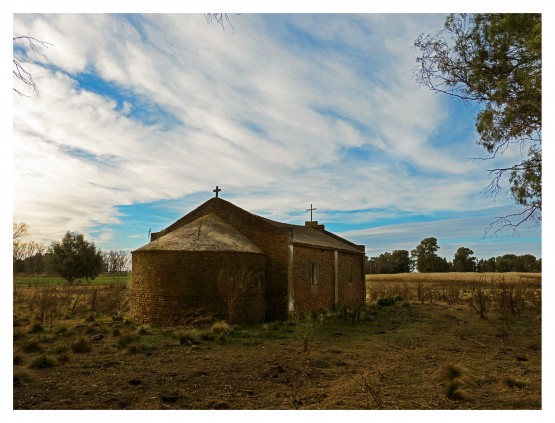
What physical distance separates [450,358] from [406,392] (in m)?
4.53

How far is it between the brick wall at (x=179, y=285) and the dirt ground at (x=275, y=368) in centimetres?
106

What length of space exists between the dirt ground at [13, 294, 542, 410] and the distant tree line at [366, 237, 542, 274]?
75528 mm

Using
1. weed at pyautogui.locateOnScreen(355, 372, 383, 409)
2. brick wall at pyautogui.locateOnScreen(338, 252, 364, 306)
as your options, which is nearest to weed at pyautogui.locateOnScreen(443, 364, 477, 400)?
weed at pyautogui.locateOnScreen(355, 372, 383, 409)

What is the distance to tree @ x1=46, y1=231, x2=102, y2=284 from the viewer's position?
41.6 m

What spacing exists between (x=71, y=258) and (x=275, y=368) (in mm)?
38445

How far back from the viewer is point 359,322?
62.4 feet

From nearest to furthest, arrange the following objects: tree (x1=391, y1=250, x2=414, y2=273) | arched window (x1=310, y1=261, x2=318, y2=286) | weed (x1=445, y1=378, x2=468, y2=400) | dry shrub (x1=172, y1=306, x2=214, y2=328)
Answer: weed (x1=445, y1=378, x2=468, y2=400) → dry shrub (x1=172, y1=306, x2=214, y2=328) → arched window (x1=310, y1=261, x2=318, y2=286) → tree (x1=391, y1=250, x2=414, y2=273)

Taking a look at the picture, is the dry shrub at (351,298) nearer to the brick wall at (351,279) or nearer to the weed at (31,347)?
the brick wall at (351,279)

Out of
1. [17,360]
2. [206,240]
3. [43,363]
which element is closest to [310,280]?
[206,240]

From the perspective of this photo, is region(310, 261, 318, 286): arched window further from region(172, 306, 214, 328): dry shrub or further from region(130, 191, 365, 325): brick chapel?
region(172, 306, 214, 328): dry shrub

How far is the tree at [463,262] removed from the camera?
285 feet

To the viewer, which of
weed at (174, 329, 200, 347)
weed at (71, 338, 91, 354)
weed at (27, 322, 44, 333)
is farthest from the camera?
weed at (27, 322, 44, 333)

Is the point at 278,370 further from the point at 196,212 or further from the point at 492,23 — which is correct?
the point at 196,212

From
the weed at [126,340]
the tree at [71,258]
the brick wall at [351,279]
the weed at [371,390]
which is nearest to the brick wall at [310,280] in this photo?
the brick wall at [351,279]
